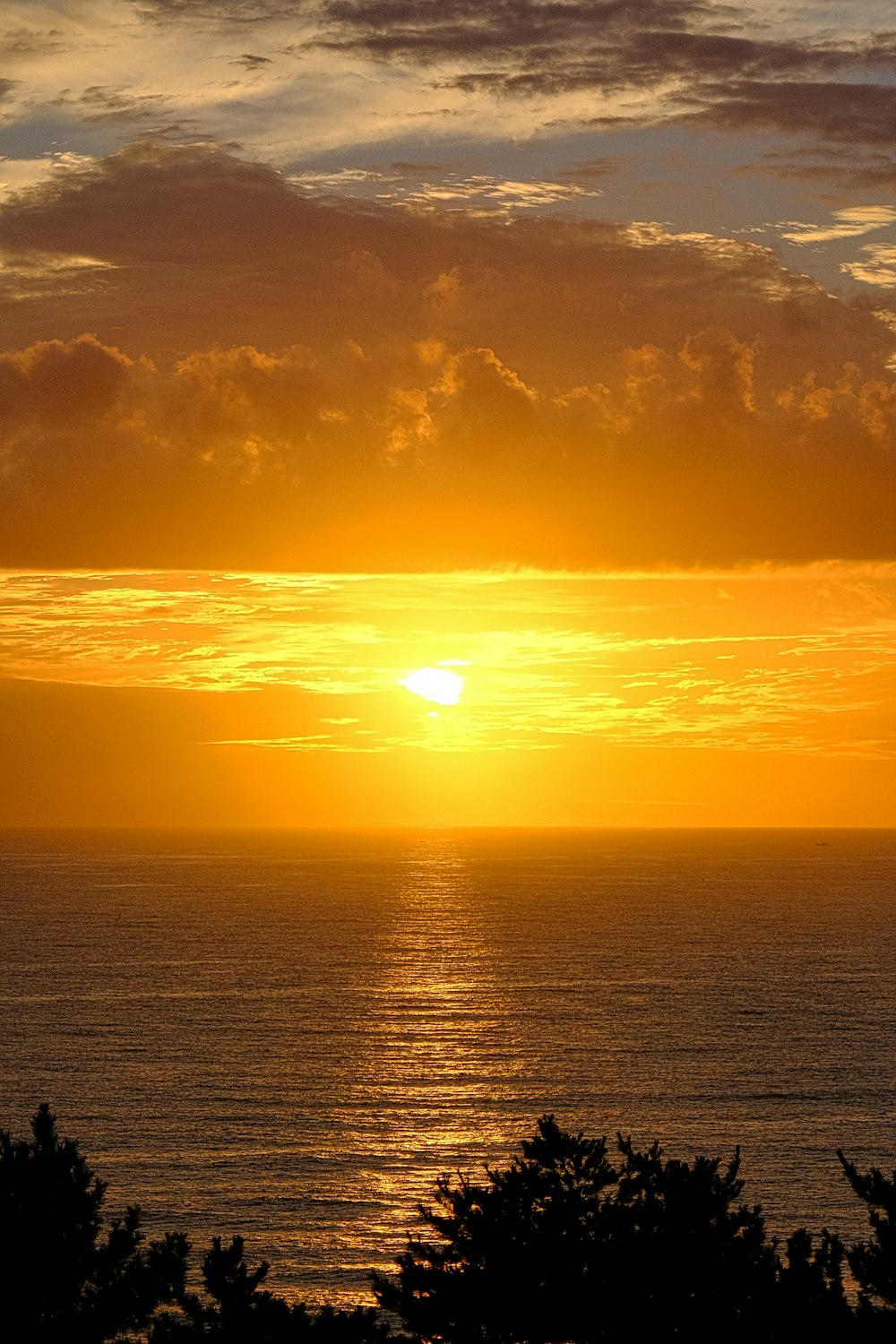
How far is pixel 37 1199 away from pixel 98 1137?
46566mm

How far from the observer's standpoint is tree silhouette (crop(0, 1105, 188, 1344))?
30.8 m

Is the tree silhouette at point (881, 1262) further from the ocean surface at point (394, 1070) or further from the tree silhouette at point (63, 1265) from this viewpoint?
the ocean surface at point (394, 1070)

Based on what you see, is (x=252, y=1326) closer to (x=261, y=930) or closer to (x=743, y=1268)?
(x=743, y=1268)

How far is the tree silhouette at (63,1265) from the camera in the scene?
1214 inches

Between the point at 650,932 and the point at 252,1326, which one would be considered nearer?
the point at 252,1326

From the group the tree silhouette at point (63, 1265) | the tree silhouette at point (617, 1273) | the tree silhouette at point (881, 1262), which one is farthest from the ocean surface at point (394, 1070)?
the tree silhouette at point (881, 1262)

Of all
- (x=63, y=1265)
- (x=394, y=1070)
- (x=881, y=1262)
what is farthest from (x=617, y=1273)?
(x=394, y=1070)

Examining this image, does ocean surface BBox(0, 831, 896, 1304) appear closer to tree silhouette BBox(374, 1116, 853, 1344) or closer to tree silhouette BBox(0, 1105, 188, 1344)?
tree silhouette BBox(0, 1105, 188, 1344)

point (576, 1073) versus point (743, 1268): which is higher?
point (743, 1268)

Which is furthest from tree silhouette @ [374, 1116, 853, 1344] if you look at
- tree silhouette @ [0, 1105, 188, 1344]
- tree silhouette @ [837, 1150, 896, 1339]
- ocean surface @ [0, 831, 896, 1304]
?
ocean surface @ [0, 831, 896, 1304]

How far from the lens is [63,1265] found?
3194cm

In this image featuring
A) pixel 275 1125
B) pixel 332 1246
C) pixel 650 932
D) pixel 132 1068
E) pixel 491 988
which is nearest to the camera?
pixel 332 1246

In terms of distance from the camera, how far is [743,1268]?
2717 centimetres

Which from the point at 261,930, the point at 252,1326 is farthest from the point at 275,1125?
the point at 261,930
